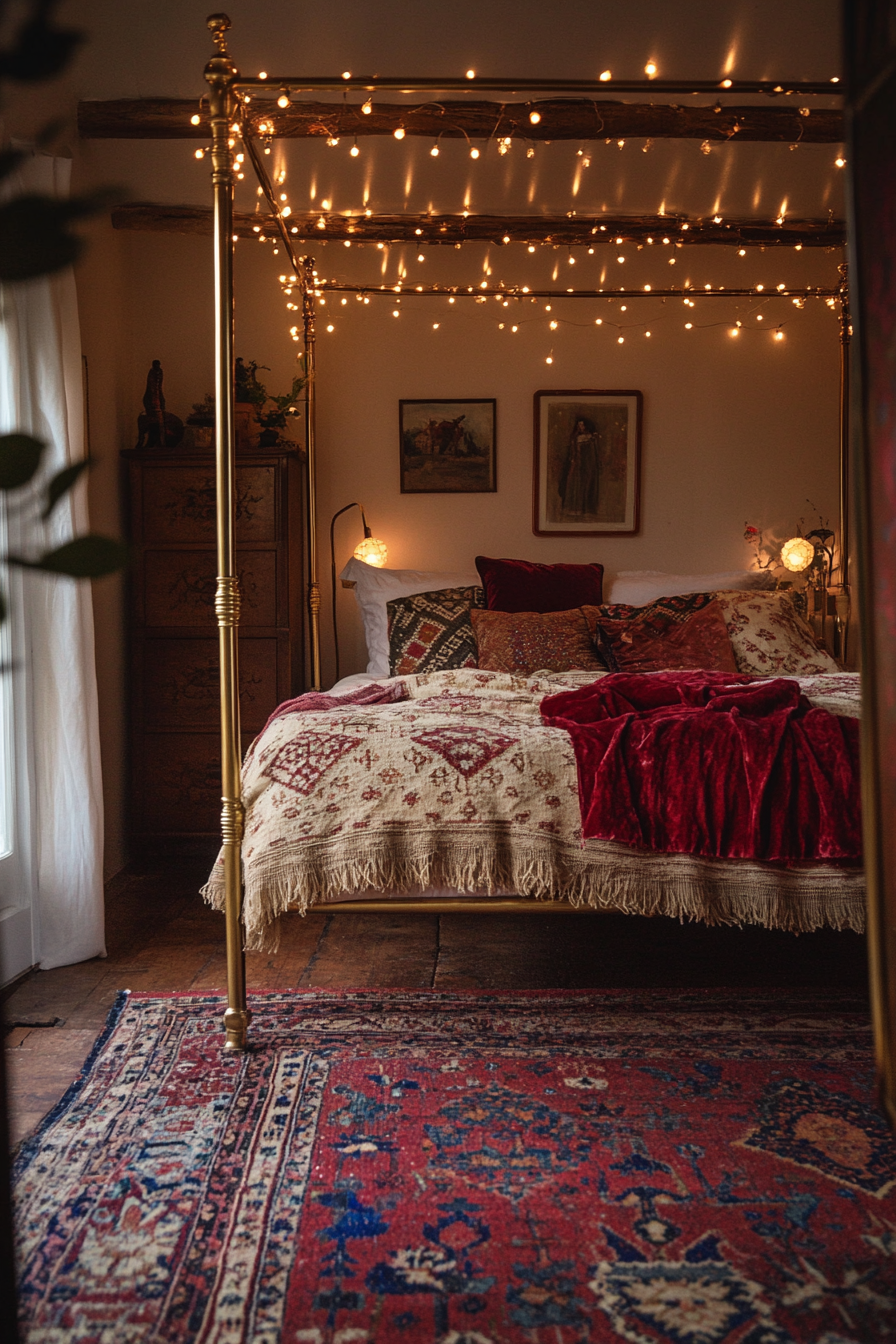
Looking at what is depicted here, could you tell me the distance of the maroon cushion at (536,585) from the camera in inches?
162

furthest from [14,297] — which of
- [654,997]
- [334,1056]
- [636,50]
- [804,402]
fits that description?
[804,402]

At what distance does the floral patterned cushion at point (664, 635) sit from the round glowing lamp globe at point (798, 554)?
723 mm

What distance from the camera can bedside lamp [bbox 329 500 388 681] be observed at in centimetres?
445

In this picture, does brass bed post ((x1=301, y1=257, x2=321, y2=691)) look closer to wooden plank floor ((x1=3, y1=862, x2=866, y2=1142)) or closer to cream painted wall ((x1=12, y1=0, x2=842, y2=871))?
cream painted wall ((x1=12, y1=0, x2=842, y2=871))

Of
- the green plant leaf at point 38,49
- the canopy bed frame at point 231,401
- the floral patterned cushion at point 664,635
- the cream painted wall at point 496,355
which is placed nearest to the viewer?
the green plant leaf at point 38,49

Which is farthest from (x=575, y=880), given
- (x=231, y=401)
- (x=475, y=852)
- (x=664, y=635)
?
(x=664, y=635)

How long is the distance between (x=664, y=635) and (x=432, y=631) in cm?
93

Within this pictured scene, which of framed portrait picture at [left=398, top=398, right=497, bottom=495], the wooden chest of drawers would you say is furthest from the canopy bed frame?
framed portrait picture at [left=398, top=398, right=497, bottom=495]

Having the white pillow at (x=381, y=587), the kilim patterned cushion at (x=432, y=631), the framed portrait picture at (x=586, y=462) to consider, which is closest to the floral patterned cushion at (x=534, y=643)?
the kilim patterned cushion at (x=432, y=631)

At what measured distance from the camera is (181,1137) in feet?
5.88

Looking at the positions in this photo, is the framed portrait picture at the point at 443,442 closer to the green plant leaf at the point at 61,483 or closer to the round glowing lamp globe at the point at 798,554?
the round glowing lamp globe at the point at 798,554

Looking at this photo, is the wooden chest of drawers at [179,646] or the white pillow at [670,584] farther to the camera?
the white pillow at [670,584]

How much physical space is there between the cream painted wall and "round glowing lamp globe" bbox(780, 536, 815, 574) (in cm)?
31

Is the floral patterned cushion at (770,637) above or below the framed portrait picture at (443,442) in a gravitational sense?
below
